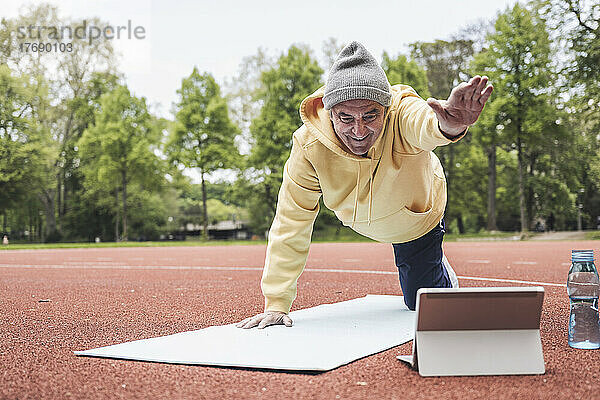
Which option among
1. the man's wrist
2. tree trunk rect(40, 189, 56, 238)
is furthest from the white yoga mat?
tree trunk rect(40, 189, 56, 238)

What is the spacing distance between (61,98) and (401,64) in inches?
890

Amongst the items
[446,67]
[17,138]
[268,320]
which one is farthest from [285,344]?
[17,138]

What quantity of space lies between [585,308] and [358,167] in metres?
1.33

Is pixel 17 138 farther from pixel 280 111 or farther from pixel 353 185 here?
pixel 353 185

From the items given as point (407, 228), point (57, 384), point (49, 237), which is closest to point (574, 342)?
point (407, 228)

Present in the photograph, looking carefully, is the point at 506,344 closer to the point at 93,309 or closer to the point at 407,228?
the point at 407,228

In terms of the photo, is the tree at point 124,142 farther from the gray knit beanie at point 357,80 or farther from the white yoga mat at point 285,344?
the gray knit beanie at point 357,80

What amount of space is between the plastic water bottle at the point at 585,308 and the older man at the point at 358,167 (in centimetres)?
93

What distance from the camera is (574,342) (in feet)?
9.02

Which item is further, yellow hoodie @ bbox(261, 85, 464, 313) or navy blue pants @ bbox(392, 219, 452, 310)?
navy blue pants @ bbox(392, 219, 452, 310)

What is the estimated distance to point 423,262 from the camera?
13.0 ft

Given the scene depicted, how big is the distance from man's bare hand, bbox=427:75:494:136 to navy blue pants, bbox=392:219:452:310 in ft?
5.36

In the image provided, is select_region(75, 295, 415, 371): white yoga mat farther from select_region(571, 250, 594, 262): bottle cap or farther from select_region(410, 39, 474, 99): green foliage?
select_region(410, 39, 474, 99): green foliage

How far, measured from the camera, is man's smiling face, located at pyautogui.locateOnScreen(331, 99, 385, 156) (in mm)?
2867
